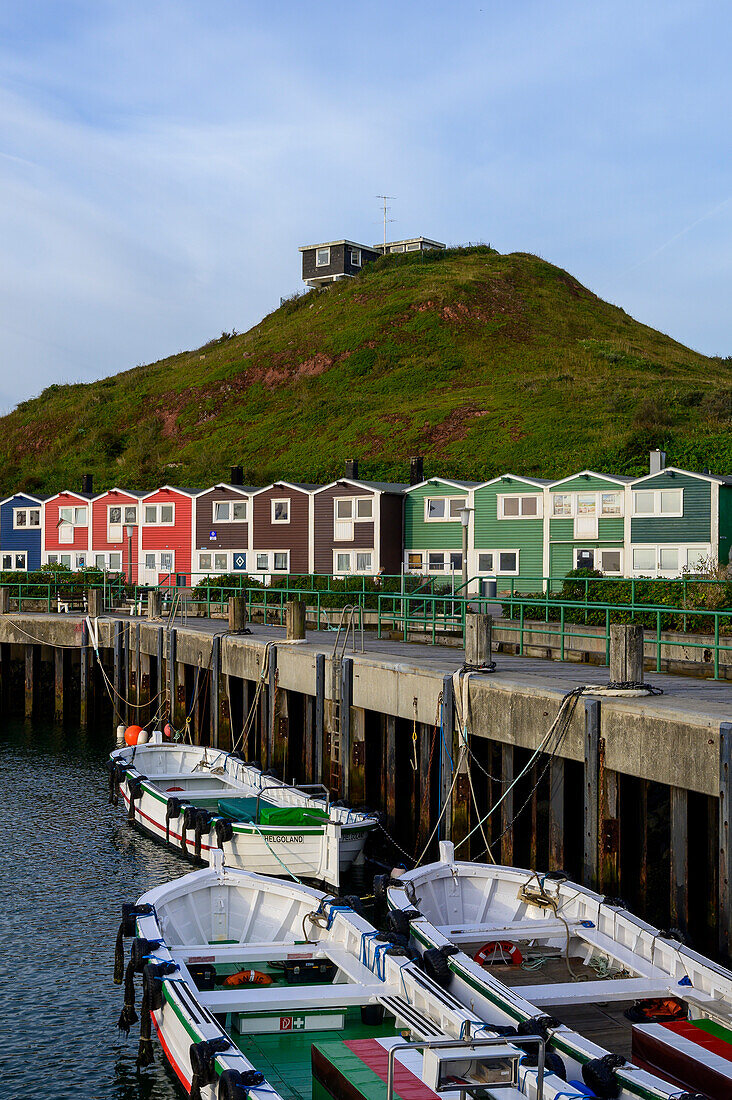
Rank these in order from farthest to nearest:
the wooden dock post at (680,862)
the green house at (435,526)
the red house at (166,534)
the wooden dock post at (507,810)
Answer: the red house at (166,534) < the green house at (435,526) < the wooden dock post at (507,810) < the wooden dock post at (680,862)

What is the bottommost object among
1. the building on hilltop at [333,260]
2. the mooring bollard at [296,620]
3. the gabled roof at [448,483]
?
the mooring bollard at [296,620]

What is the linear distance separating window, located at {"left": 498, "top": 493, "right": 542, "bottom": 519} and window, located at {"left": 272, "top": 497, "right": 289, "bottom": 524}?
12809mm

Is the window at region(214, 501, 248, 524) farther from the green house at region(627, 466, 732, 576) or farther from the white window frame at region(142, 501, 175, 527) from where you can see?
the green house at region(627, 466, 732, 576)

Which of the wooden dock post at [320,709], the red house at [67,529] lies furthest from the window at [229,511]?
the wooden dock post at [320,709]

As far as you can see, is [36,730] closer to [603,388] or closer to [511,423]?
[511,423]

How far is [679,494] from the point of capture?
140 ft

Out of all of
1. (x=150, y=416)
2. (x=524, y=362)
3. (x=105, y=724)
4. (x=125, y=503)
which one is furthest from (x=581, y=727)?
(x=150, y=416)

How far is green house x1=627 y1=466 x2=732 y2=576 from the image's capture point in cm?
4175

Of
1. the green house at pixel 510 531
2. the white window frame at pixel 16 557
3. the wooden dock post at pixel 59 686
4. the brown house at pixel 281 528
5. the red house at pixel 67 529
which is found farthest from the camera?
the white window frame at pixel 16 557

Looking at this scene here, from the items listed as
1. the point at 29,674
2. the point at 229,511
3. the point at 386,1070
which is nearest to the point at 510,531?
the point at 229,511

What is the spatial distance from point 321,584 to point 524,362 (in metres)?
Answer: 71.9

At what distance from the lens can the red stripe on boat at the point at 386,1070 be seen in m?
8.84

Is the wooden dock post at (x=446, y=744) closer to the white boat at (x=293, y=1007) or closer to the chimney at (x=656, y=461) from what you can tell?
the white boat at (x=293, y=1007)

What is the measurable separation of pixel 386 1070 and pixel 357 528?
144 feet
